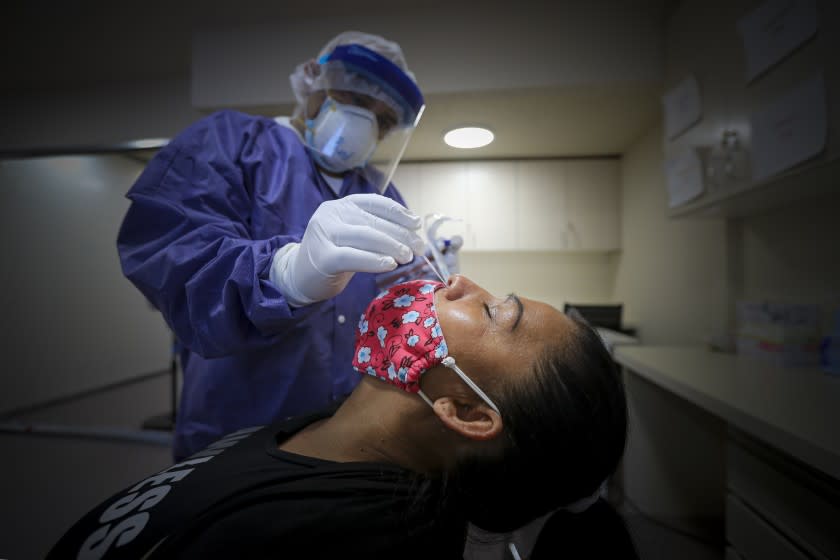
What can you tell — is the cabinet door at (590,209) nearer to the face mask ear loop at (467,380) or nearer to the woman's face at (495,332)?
the woman's face at (495,332)

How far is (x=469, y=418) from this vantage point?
63 cm

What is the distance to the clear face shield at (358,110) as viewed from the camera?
78cm

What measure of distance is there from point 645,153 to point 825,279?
33.6 inches

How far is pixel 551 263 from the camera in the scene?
1247 millimetres

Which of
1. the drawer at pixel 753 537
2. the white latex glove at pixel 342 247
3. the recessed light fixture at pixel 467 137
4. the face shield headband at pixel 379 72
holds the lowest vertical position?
the drawer at pixel 753 537

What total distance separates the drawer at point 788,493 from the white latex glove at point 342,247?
3.64 feet

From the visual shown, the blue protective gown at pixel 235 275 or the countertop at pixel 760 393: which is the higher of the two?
the blue protective gown at pixel 235 275

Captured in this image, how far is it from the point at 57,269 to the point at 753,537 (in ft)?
8.14

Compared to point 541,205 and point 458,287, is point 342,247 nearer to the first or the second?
point 458,287

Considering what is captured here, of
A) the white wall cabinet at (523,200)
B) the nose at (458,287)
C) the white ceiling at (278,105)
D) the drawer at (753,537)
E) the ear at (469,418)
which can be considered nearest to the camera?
the ear at (469,418)

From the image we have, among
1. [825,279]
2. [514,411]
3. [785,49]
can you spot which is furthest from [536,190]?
[825,279]

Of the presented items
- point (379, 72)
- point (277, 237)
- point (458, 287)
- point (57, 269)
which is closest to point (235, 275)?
point (277, 237)

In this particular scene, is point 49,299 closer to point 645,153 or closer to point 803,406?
point 803,406

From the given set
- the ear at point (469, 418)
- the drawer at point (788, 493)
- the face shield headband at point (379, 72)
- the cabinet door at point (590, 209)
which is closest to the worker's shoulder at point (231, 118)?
the face shield headband at point (379, 72)
